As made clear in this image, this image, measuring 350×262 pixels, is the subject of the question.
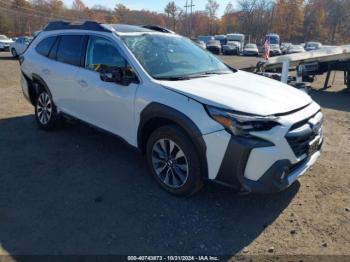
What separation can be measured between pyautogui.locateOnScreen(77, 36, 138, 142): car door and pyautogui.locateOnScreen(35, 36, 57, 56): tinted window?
126 cm

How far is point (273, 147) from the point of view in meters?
3.18

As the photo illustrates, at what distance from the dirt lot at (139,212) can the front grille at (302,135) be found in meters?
0.73

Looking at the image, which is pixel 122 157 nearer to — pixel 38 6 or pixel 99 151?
pixel 99 151

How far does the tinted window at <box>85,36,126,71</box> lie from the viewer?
4.31 metres

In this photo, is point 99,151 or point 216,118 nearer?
point 216,118

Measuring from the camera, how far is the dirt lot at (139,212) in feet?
10.3

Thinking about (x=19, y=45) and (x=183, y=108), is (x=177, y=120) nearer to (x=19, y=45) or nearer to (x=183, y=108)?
(x=183, y=108)

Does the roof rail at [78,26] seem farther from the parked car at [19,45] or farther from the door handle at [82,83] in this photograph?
the parked car at [19,45]

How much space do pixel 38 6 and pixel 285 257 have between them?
362 ft

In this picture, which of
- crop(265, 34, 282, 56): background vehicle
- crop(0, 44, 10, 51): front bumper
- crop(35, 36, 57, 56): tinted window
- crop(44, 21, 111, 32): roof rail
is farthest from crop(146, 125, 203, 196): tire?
crop(265, 34, 282, 56): background vehicle

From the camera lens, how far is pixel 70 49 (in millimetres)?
5219

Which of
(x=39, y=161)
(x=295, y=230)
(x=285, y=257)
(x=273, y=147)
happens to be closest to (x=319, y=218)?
(x=295, y=230)

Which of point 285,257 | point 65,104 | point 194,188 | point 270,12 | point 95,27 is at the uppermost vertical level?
point 270,12

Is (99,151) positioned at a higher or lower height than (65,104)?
lower
